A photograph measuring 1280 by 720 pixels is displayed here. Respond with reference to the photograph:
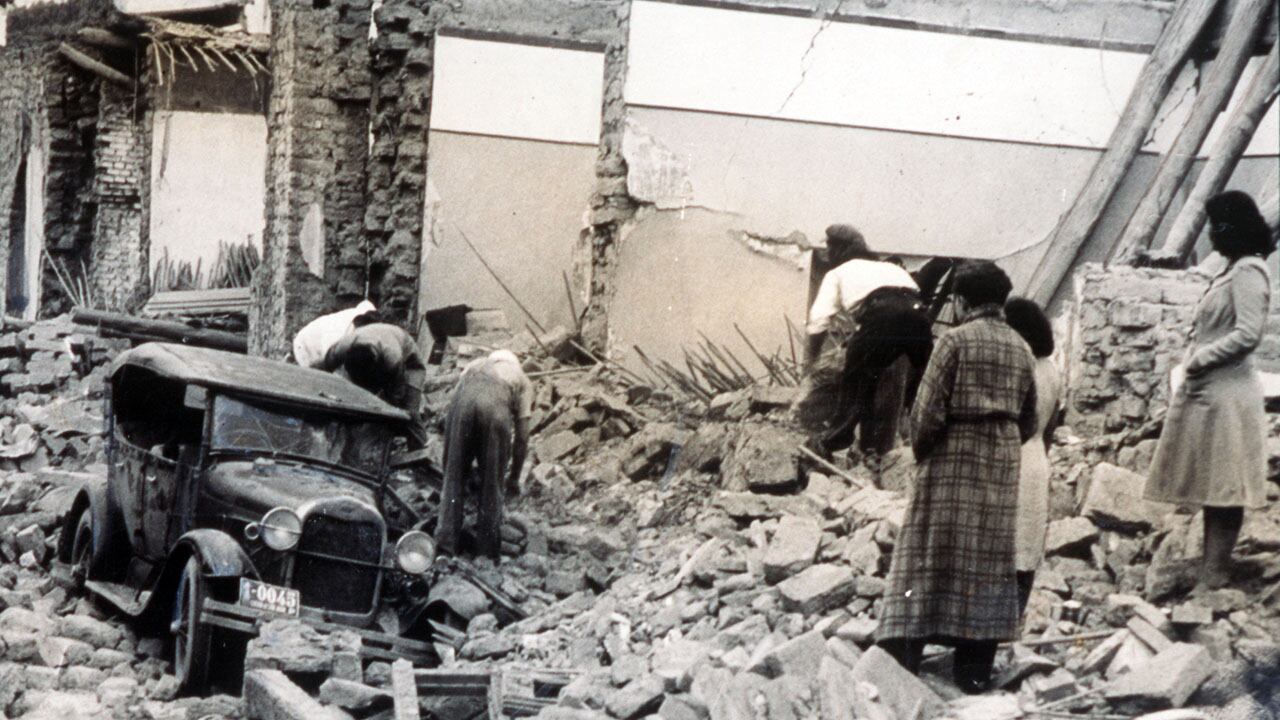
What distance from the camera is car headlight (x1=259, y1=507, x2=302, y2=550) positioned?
18.6ft

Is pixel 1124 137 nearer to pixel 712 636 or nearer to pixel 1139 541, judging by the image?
pixel 1139 541

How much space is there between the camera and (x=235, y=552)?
5602mm

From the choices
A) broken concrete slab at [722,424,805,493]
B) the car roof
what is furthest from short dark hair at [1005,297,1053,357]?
the car roof

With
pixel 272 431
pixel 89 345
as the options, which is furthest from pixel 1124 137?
pixel 89 345

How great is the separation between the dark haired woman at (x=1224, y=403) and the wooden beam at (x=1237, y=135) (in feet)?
0.98

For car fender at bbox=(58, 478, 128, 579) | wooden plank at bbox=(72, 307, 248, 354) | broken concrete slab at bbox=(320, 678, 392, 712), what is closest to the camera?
broken concrete slab at bbox=(320, 678, 392, 712)

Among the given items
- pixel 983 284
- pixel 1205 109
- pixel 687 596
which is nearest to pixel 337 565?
pixel 687 596

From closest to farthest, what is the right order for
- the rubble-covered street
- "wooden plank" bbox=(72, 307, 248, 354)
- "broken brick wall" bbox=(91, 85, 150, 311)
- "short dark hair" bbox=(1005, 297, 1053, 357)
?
the rubble-covered street
"short dark hair" bbox=(1005, 297, 1053, 357)
"wooden plank" bbox=(72, 307, 248, 354)
"broken brick wall" bbox=(91, 85, 150, 311)

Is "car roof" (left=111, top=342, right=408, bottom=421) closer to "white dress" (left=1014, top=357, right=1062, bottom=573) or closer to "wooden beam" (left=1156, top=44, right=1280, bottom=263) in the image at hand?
"white dress" (left=1014, top=357, right=1062, bottom=573)

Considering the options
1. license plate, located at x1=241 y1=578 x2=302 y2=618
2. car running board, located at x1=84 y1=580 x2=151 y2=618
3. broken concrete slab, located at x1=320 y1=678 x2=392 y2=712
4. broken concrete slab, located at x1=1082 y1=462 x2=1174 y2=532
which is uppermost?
broken concrete slab, located at x1=1082 y1=462 x2=1174 y2=532

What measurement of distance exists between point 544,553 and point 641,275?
53.1 inches

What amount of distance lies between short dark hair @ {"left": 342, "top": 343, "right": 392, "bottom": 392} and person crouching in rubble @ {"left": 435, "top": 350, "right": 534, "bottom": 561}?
0.34 meters

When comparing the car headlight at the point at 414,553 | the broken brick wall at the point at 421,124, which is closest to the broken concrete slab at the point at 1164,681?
the broken brick wall at the point at 421,124

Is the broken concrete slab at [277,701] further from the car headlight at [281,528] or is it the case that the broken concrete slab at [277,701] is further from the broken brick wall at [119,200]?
the broken brick wall at [119,200]
